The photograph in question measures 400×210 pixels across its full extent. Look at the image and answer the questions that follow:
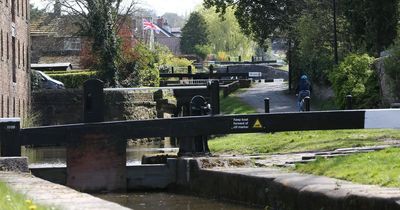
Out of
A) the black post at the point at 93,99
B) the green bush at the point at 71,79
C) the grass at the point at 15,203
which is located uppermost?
the green bush at the point at 71,79

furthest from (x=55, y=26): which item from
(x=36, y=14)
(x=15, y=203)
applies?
(x=15, y=203)

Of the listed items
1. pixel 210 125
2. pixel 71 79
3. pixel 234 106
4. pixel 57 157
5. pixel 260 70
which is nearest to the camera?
pixel 210 125

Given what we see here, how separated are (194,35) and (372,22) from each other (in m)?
99.5

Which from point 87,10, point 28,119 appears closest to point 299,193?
point 28,119

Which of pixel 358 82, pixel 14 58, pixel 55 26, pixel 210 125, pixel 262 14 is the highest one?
pixel 55 26

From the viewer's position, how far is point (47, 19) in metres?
81.2

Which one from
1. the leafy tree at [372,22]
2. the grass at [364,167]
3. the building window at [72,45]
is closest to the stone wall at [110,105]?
the leafy tree at [372,22]

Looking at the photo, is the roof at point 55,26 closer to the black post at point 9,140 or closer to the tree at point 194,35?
the tree at point 194,35

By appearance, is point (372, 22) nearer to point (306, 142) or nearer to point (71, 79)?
point (306, 142)

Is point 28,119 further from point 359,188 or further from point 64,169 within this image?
point 359,188

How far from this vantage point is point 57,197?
920 centimetres

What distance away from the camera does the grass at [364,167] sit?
11438 mm

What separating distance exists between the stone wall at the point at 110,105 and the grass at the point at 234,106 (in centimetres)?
383

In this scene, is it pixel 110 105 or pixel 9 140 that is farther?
pixel 110 105
